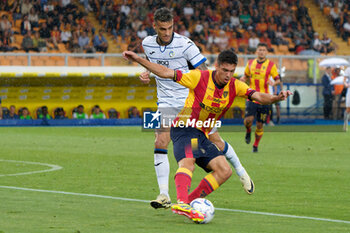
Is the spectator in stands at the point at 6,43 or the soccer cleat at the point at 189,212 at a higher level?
the soccer cleat at the point at 189,212

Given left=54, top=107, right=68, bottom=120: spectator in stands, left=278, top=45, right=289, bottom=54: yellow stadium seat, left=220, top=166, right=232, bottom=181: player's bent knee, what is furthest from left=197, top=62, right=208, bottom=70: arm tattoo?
left=278, top=45, right=289, bottom=54: yellow stadium seat

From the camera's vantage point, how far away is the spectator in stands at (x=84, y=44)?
99.5 ft

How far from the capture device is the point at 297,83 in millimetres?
29141

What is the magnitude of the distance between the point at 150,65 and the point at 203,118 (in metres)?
0.89

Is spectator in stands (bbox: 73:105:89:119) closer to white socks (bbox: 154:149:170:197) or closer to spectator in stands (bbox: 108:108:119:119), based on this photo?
spectator in stands (bbox: 108:108:119:119)

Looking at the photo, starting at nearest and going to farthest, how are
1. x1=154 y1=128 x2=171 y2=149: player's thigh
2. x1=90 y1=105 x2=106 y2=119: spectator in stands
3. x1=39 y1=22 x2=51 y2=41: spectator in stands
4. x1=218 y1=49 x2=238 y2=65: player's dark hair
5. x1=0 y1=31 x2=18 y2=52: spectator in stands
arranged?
x1=218 y1=49 x2=238 y2=65: player's dark hair, x1=154 y1=128 x2=171 y2=149: player's thigh, x1=90 y1=105 x2=106 y2=119: spectator in stands, x1=0 y1=31 x2=18 y2=52: spectator in stands, x1=39 y1=22 x2=51 y2=41: spectator in stands

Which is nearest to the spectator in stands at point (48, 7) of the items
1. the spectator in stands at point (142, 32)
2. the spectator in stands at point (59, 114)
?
the spectator in stands at point (142, 32)

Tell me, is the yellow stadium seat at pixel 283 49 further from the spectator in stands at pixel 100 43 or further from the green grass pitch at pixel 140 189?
the green grass pitch at pixel 140 189

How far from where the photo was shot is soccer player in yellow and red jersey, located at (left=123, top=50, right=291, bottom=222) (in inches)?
299

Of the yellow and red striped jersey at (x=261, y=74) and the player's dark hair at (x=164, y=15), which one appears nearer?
the player's dark hair at (x=164, y=15)

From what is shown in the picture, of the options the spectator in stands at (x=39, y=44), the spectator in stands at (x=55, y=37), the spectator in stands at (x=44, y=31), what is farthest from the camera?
the spectator in stands at (x=44, y=31)

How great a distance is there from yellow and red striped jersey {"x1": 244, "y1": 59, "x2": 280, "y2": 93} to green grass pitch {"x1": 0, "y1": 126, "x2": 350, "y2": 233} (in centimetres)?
145

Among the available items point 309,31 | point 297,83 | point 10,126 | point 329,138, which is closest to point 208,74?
point 329,138

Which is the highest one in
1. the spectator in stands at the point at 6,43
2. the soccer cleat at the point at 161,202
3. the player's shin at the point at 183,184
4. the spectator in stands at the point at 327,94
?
the player's shin at the point at 183,184
